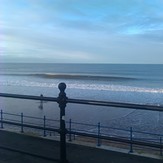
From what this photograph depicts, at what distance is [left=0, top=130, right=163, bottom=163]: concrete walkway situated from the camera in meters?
4.77

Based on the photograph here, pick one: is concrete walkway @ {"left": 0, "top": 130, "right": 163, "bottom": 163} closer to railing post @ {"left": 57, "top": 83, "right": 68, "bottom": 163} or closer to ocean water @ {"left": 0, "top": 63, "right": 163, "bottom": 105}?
railing post @ {"left": 57, "top": 83, "right": 68, "bottom": 163}

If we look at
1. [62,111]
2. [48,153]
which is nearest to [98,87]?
[48,153]

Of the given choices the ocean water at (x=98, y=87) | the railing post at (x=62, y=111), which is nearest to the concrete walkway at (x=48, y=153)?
the railing post at (x=62, y=111)

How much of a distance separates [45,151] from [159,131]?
1729 cm

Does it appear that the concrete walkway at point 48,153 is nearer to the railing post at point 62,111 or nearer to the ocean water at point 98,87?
the railing post at point 62,111

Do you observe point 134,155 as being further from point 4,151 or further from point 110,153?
point 4,151

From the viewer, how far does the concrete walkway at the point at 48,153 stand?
4770 millimetres

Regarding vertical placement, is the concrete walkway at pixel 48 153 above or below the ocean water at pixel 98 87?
above

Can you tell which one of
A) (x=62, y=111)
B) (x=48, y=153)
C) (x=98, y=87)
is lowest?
(x=98, y=87)

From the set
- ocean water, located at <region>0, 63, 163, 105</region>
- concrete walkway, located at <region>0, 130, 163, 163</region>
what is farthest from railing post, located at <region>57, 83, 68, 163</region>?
ocean water, located at <region>0, 63, 163, 105</region>

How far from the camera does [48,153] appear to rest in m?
5.35

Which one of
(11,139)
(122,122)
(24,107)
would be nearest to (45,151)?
(11,139)

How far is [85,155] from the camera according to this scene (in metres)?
5.26

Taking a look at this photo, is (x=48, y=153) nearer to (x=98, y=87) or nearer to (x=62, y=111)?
(x=62, y=111)
